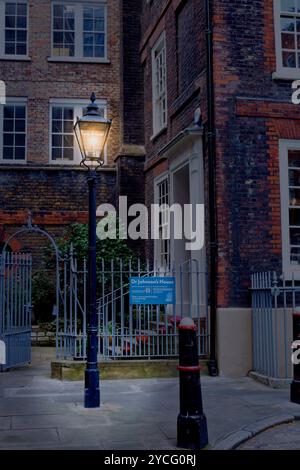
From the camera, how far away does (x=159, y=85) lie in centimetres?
1517

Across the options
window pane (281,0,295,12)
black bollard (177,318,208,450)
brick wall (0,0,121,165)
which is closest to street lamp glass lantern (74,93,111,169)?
black bollard (177,318,208,450)

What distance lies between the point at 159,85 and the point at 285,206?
19.1 ft

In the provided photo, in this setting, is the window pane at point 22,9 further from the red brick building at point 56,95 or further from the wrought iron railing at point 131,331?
the wrought iron railing at point 131,331

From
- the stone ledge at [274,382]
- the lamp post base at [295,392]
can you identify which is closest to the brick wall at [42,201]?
the stone ledge at [274,382]

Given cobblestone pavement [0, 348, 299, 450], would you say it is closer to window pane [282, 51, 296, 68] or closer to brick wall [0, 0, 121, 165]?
window pane [282, 51, 296, 68]

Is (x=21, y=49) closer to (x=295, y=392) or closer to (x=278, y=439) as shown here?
(x=295, y=392)

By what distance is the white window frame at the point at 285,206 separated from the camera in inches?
420

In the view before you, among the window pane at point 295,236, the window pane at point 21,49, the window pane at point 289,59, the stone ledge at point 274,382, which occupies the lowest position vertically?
the stone ledge at point 274,382

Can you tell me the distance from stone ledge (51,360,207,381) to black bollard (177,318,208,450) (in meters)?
4.17

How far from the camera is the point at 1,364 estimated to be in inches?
435

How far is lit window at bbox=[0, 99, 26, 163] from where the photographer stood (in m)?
18.4

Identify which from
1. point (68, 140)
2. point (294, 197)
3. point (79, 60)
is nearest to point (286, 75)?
point (294, 197)

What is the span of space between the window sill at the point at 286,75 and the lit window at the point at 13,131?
953cm
